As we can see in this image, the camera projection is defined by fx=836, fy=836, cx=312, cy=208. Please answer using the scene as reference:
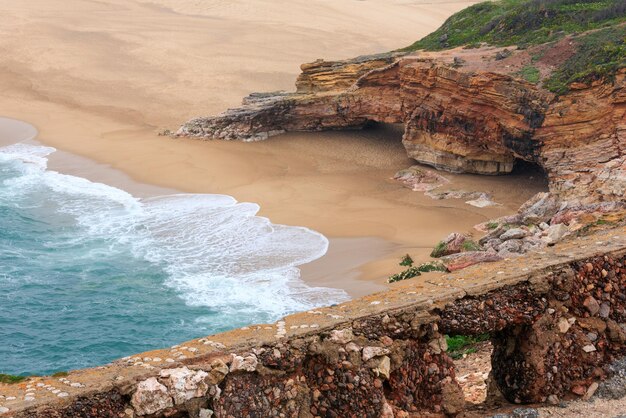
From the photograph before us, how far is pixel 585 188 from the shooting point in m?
22.7

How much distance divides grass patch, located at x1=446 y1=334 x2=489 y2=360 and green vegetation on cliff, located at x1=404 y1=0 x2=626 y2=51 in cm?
1671

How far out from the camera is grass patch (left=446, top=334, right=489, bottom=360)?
12281mm

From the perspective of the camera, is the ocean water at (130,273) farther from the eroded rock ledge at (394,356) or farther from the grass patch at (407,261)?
the eroded rock ledge at (394,356)

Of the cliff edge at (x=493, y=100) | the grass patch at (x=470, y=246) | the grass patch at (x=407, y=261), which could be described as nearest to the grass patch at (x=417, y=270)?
the grass patch at (x=407, y=261)

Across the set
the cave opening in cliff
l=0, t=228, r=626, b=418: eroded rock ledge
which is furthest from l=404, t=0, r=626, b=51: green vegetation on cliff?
l=0, t=228, r=626, b=418: eroded rock ledge

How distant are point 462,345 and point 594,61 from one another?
14289mm

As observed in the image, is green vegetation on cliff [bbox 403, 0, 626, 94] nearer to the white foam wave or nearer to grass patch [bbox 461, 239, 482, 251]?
grass patch [bbox 461, 239, 482, 251]

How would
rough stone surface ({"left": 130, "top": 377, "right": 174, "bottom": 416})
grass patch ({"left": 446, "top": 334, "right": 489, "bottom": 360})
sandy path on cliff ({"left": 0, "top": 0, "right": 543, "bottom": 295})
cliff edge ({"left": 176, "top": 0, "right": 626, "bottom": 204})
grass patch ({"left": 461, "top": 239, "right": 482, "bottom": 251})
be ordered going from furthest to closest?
sandy path on cliff ({"left": 0, "top": 0, "right": 543, "bottom": 295}), cliff edge ({"left": 176, "top": 0, "right": 626, "bottom": 204}), grass patch ({"left": 461, "top": 239, "right": 482, "bottom": 251}), grass patch ({"left": 446, "top": 334, "right": 489, "bottom": 360}), rough stone surface ({"left": 130, "top": 377, "right": 174, "bottom": 416})

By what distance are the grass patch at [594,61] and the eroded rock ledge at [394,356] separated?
1537 cm

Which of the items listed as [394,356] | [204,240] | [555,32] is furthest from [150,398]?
[555,32]

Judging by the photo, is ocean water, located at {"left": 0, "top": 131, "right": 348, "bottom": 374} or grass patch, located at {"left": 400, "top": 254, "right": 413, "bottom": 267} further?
grass patch, located at {"left": 400, "top": 254, "right": 413, "bottom": 267}

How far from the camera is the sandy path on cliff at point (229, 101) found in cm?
2552

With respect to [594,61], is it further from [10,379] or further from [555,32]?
[10,379]

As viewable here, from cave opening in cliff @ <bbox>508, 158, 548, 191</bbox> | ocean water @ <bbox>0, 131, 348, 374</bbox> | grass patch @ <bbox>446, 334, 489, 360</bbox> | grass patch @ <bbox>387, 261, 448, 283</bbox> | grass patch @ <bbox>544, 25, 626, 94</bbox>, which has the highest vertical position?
grass patch @ <bbox>544, 25, 626, 94</bbox>
